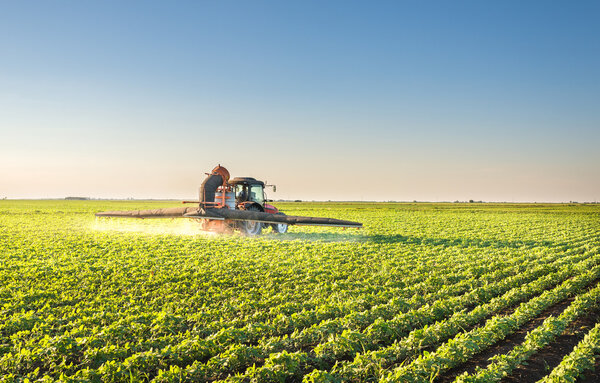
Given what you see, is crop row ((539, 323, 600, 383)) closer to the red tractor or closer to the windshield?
the red tractor

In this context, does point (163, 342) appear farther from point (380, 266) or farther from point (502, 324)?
point (380, 266)

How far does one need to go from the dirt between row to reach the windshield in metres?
17.0

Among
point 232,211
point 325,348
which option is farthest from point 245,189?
point 325,348

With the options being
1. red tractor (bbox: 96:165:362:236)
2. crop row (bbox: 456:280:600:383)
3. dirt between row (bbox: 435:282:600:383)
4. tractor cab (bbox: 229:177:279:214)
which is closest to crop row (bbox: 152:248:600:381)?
dirt between row (bbox: 435:282:600:383)

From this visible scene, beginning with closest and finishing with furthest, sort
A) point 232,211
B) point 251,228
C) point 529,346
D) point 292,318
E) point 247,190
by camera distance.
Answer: point 529,346 < point 292,318 < point 232,211 < point 251,228 < point 247,190

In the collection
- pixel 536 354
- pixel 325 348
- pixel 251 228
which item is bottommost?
pixel 536 354

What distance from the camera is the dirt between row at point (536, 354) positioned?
18.2 ft

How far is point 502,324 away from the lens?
6.98m

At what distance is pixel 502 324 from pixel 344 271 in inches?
221

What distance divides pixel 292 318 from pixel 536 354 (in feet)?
13.8

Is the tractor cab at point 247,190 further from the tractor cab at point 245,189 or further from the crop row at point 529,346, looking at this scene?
the crop row at point 529,346

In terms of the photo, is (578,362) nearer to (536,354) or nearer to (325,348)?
(536,354)

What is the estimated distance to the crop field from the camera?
5.46m

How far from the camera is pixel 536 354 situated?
6258mm
